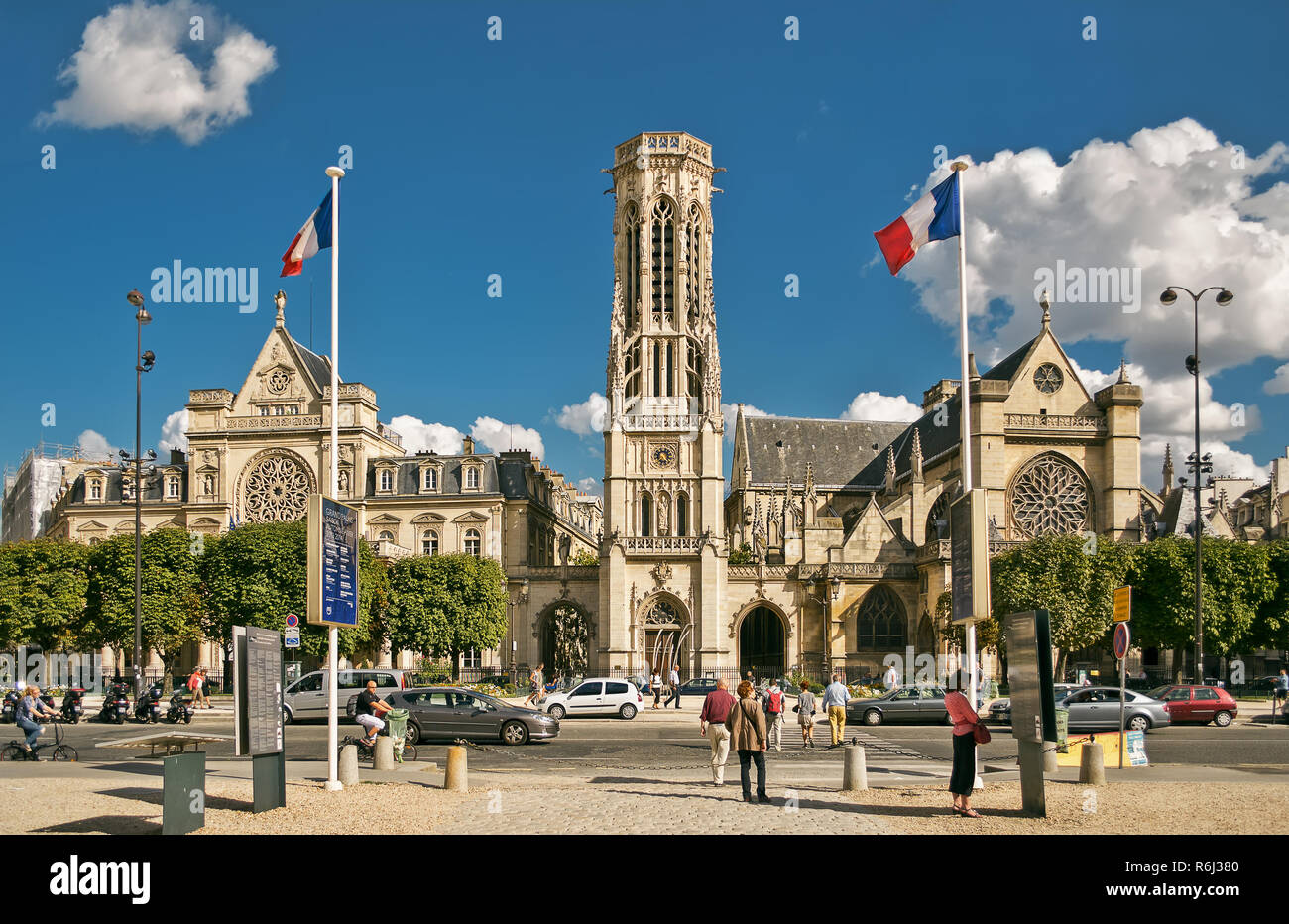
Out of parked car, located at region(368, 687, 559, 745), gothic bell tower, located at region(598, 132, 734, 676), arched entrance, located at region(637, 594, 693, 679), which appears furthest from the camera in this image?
arched entrance, located at region(637, 594, 693, 679)

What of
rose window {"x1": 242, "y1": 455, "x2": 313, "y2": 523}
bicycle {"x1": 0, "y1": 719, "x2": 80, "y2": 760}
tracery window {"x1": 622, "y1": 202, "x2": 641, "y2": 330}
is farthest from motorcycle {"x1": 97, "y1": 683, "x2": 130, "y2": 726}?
tracery window {"x1": 622, "y1": 202, "x2": 641, "y2": 330}

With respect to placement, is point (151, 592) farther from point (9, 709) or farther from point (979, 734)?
point (979, 734)

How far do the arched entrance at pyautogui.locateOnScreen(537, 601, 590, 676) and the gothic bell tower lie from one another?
424 cm

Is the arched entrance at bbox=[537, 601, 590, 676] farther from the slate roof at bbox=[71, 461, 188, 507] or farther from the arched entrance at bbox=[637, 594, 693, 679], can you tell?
the slate roof at bbox=[71, 461, 188, 507]

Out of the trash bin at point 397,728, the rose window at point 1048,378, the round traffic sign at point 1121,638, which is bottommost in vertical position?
the trash bin at point 397,728

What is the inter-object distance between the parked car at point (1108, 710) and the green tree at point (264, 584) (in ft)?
108

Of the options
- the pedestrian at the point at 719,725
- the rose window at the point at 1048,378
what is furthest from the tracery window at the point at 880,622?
the pedestrian at the point at 719,725

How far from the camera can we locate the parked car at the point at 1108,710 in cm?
2970

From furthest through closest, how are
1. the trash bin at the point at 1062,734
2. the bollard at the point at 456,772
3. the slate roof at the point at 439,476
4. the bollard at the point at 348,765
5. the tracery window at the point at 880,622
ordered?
the slate roof at the point at 439,476 → the tracery window at the point at 880,622 → the trash bin at the point at 1062,734 → the bollard at the point at 348,765 → the bollard at the point at 456,772

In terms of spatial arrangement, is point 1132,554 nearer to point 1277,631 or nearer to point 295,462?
point 1277,631

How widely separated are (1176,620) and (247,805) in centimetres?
4338

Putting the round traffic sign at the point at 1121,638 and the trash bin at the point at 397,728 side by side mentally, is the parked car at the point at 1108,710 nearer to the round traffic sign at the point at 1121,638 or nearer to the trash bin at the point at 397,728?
the round traffic sign at the point at 1121,638

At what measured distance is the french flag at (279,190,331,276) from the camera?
63.0 feet

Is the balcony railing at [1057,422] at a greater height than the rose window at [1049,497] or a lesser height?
greater
